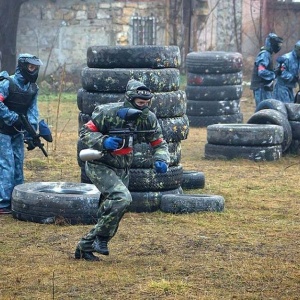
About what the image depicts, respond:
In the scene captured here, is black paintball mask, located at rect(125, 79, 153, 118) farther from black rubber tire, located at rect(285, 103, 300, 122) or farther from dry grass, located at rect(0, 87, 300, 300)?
black rubber tire, located at rect(285, 103, 300, 122)

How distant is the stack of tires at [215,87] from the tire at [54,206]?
8.97 meters

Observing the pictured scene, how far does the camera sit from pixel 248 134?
46.8ft

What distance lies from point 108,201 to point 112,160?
35 cm

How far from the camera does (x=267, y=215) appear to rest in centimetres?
1019

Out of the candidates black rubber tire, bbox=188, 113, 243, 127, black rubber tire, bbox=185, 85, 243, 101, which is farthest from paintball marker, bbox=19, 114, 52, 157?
black rubber tire, bbox=188, 113, 243, 127

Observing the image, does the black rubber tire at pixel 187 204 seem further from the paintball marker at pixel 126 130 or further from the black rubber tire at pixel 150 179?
the paintball marker at pixel 126 130

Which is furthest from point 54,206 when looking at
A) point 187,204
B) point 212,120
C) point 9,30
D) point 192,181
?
point 9,30

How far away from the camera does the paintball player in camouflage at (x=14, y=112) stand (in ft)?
32.7

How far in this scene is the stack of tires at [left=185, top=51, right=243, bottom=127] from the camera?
60.6 ft

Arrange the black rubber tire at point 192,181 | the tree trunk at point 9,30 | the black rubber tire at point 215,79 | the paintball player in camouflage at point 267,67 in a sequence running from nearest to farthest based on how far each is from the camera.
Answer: the black rubber tire at point 192,181 → the paintball player in camouflage at point 267,67 → the black rubber tire at point 215,79 → the tree trunk at point 9,30

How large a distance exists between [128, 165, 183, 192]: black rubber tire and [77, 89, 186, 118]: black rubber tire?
605 mm

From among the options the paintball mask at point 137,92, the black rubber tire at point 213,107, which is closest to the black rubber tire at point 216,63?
the black rubber tire at point 213,107

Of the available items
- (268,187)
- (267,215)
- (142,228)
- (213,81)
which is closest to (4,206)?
(142,228)

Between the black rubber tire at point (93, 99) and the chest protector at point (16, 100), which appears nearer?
the chest protector at point (16, 100)
